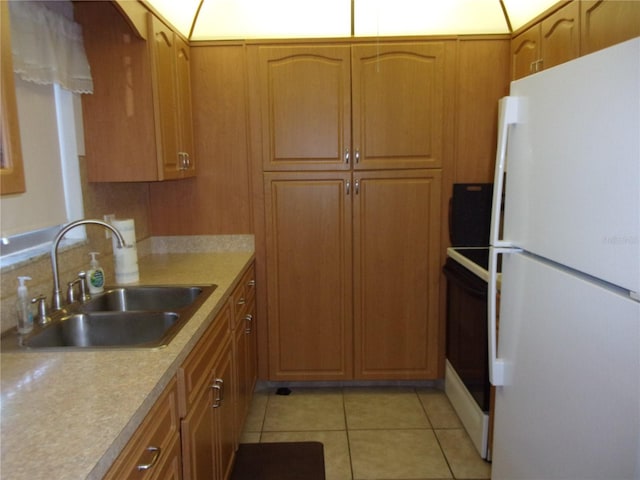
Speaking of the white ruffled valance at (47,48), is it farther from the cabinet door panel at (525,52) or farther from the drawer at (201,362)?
the cabinet door panel at (525,52)

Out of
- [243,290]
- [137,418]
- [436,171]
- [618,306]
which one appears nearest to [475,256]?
[436,171]

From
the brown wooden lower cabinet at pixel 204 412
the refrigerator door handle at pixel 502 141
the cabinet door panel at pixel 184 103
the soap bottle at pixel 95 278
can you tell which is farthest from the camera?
the cabinet door panel at pixel 184 103

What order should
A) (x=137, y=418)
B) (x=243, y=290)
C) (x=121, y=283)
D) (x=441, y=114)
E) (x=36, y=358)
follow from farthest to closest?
1. (x=441, y=114)
2. (x=243, y=290)
3. (x=121, y=283)
4. (x=36, y=358)
5. (x=137, y=418)

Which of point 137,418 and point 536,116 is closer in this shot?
point 137,418

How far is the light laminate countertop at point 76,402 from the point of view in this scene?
0.88 m

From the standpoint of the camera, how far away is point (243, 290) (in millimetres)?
2559

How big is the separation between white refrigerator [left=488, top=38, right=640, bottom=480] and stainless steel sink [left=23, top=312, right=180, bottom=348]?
116 cm

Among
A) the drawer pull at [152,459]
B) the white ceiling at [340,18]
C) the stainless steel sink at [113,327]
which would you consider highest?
the white ceiling at [340,18]

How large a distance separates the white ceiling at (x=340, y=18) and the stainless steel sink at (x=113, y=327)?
181 centimetres

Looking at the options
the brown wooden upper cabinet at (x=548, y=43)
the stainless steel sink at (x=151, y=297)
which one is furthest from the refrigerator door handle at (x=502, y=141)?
the stainless steel sink at (x=151, y=297)

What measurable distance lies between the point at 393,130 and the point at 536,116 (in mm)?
1452

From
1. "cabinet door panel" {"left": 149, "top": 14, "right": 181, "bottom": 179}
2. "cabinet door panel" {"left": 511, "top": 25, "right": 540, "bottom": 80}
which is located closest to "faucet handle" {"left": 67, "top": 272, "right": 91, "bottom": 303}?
"cabinet door panel" {"left": 149, "top": 14, "right": 181, "bottom": 179}

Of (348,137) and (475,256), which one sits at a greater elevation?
(348,137)

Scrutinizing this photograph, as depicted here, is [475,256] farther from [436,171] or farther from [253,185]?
[253,185]
